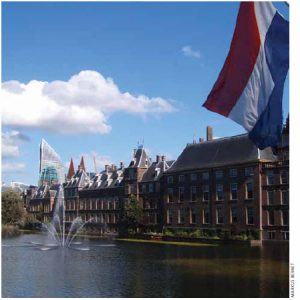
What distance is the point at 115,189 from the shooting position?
8231 cm

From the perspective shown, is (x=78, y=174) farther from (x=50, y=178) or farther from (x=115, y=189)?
(x=50, y=178)

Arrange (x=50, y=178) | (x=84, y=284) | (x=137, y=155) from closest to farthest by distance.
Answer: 1. (x=84, y=284)
2. (x=137, y=155)
3. (x=50, y=178)

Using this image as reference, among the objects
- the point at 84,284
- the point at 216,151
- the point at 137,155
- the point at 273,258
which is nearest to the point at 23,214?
the point at 137,155

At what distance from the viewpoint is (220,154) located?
205ft

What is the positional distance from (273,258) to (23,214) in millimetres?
60002

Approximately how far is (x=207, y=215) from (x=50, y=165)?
260 ft

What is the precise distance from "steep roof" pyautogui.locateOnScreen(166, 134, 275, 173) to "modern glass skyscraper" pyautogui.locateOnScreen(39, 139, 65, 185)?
65.1 meters

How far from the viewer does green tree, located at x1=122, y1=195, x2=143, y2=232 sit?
70.4m

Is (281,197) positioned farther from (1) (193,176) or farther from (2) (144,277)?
(2) (144,277)

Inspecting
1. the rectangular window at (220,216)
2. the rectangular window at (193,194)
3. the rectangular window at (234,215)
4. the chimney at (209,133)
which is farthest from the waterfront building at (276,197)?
the chimney at (209,133)

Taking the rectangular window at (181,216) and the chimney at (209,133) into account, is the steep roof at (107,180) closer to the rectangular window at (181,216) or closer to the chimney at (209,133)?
the rectangular window at (181,216)

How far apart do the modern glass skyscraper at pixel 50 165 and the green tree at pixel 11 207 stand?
44.5 m

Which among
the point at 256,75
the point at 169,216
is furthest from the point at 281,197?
the point at 256,75

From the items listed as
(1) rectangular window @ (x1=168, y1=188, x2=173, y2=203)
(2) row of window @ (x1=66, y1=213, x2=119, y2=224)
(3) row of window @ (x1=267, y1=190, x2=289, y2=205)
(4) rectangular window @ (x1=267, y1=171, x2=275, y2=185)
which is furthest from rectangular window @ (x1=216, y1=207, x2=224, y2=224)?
(2) row of window @ (x1=66, y1=213, x2=119, y2=224)
